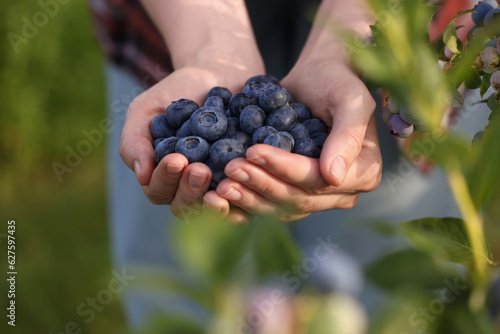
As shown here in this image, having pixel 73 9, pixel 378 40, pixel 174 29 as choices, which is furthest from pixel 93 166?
pixel 378 40

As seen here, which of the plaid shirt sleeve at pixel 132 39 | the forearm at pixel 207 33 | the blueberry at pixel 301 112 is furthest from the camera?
the plaid shirt sleeve at pixel 132 39

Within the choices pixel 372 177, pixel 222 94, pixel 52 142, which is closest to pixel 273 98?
pixel 222 94

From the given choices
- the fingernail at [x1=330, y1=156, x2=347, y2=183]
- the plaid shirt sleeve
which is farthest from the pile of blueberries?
the plaid shirt sleeve

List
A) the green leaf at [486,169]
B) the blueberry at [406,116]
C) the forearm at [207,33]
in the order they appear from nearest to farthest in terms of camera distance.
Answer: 1. the green leaf at [486,169]
2. the blueberry at [406,116]
3. the forearm at [207,33]

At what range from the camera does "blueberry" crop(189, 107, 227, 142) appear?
1032 millimetres

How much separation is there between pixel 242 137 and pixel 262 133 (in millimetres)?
56

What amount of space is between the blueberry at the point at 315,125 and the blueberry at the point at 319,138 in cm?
2

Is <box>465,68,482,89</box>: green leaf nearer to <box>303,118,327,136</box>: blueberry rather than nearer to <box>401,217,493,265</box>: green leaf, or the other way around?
<box>401,217,493,265</box>: green leaf

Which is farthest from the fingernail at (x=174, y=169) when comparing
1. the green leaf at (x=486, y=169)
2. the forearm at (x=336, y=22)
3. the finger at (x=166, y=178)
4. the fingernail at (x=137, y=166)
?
the green leaf at (x=486, y=169)

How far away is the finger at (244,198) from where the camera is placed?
0.97 metres

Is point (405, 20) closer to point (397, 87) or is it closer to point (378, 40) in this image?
point (397, 87)

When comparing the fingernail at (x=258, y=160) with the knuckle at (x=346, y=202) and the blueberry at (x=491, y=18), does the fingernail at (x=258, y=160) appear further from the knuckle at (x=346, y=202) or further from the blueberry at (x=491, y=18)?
the blueberry at (x=491, y=18)

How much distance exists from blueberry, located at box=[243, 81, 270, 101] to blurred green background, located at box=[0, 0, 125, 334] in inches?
80.2

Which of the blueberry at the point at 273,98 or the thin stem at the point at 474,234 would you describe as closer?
the thin stem at the point at 474,234
